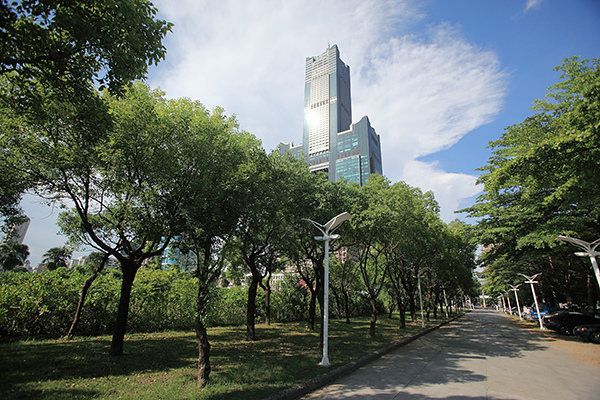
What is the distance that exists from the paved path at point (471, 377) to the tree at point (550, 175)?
263 inches

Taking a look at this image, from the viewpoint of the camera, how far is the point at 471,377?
8.08 m

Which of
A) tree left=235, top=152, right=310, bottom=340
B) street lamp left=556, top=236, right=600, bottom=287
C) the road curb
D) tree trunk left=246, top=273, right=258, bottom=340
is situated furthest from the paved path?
tree trunk left=246, top=273, right=258, bottom=340

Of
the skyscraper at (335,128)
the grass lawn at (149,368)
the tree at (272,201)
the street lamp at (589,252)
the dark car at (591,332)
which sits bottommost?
the grass lawn at (149,368)

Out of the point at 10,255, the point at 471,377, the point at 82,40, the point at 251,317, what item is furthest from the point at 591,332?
the point at 10,255

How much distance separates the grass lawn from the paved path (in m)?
1.20

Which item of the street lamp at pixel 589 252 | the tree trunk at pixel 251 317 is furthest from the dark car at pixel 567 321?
the tree trunk at pixel 251 317

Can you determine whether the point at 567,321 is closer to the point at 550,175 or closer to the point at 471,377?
the point at 550,175

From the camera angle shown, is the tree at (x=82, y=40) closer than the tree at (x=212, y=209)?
Yes

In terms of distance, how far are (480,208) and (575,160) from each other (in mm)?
10794

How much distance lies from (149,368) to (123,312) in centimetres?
223

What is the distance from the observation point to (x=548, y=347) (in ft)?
45.8

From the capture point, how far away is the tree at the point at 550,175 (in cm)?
926

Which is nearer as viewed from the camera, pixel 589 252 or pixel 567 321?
pixel 589 252

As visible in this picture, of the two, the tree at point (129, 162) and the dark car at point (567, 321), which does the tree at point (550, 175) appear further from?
the tree at point (129, 162)
